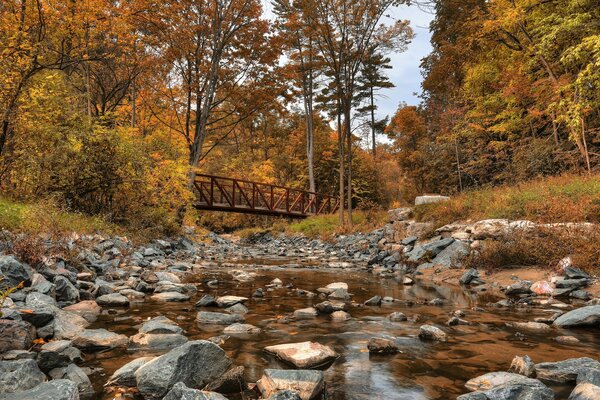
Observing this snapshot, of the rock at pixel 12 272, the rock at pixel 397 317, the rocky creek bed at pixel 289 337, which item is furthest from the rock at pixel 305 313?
the rock at pixel 12 272

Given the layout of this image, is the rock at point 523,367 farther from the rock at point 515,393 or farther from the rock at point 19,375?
the rock at point 19,375

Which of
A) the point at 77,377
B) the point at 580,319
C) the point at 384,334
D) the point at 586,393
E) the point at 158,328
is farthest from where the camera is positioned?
the point at 580,319

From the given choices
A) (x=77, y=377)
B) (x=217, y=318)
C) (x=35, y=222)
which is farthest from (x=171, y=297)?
(x=77, y=377)

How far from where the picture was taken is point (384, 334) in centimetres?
379

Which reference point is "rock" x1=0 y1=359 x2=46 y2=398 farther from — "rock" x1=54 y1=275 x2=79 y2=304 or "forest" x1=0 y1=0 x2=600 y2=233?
"forest" x1=0 y1=0 x2=600 y2=233

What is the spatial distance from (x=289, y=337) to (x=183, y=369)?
1.43m

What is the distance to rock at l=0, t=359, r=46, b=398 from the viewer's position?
215 centimetres

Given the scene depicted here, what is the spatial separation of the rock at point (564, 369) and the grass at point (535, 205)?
18.6ft

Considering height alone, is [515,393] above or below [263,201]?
below

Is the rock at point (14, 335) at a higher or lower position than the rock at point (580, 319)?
higher

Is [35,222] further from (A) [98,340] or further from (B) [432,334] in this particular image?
(B) [432,334]

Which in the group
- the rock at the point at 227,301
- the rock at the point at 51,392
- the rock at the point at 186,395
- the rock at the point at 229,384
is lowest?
the rock at the point at 227,301

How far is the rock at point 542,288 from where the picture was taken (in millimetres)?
5832

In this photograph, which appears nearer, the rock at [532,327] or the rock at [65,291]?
the rock at [532,327]
